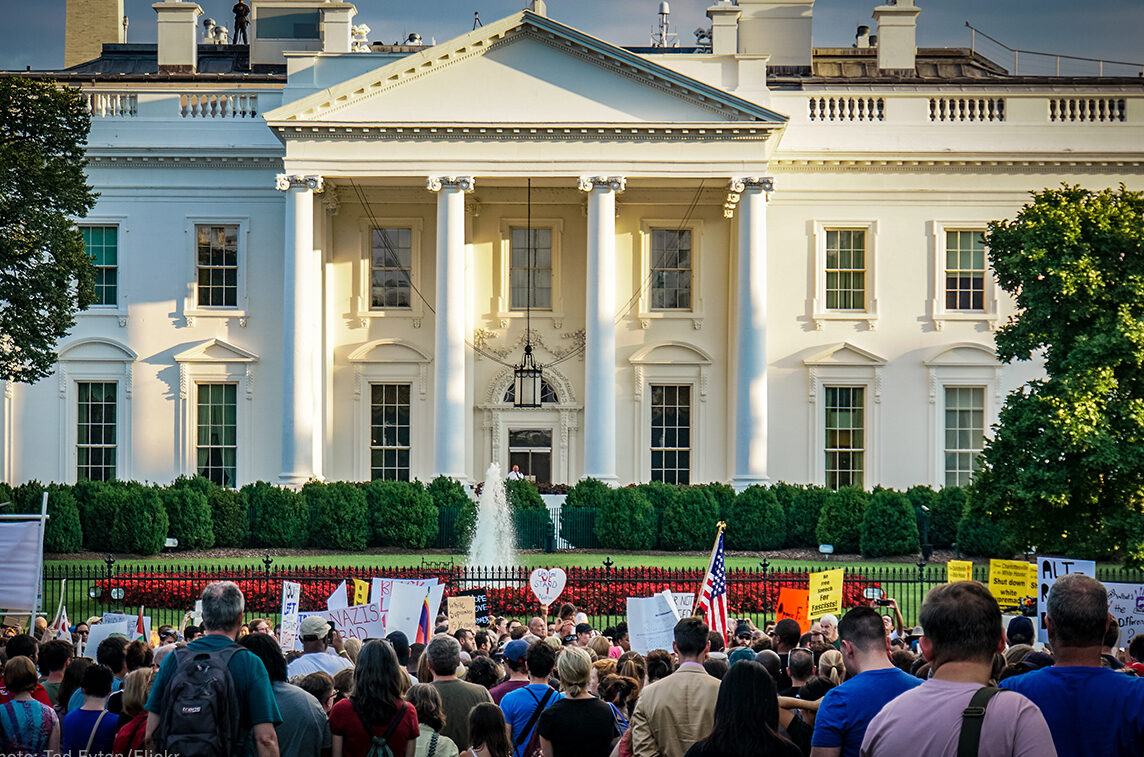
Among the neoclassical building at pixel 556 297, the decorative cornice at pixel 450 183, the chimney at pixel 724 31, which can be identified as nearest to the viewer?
the decorative cornice at pixel 450 183

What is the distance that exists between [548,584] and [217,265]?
76.3ft

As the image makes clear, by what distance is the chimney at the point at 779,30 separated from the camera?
46.9 meters

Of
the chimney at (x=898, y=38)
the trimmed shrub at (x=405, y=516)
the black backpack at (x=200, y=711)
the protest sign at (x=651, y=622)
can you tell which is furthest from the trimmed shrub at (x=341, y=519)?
the black backpack at (x=200, y=711)

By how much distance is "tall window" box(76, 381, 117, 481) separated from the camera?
131ft

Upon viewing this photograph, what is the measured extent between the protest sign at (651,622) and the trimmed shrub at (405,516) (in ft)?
68.5

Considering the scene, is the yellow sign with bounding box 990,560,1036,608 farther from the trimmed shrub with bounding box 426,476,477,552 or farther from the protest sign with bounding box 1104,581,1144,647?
the trimmed shrub with bounding box 426,476,477,552

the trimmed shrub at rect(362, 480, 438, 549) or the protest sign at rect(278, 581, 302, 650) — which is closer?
the protest sign at rect(278, 581, 302, 650)

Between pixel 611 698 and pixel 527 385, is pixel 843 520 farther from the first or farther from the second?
pixel 611 698

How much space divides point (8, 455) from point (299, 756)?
35.4m

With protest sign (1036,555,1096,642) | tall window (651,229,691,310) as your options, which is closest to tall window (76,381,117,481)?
tall window (651,229,691,310)

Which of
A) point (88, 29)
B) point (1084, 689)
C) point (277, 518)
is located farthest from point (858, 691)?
point (88, 29)

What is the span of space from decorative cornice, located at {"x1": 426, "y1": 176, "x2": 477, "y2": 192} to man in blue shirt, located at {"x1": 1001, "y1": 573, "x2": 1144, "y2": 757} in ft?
105

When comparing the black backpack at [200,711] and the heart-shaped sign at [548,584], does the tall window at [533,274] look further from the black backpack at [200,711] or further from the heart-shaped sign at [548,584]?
the black backpack at [200,711]

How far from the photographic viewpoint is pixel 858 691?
21.2 ft
